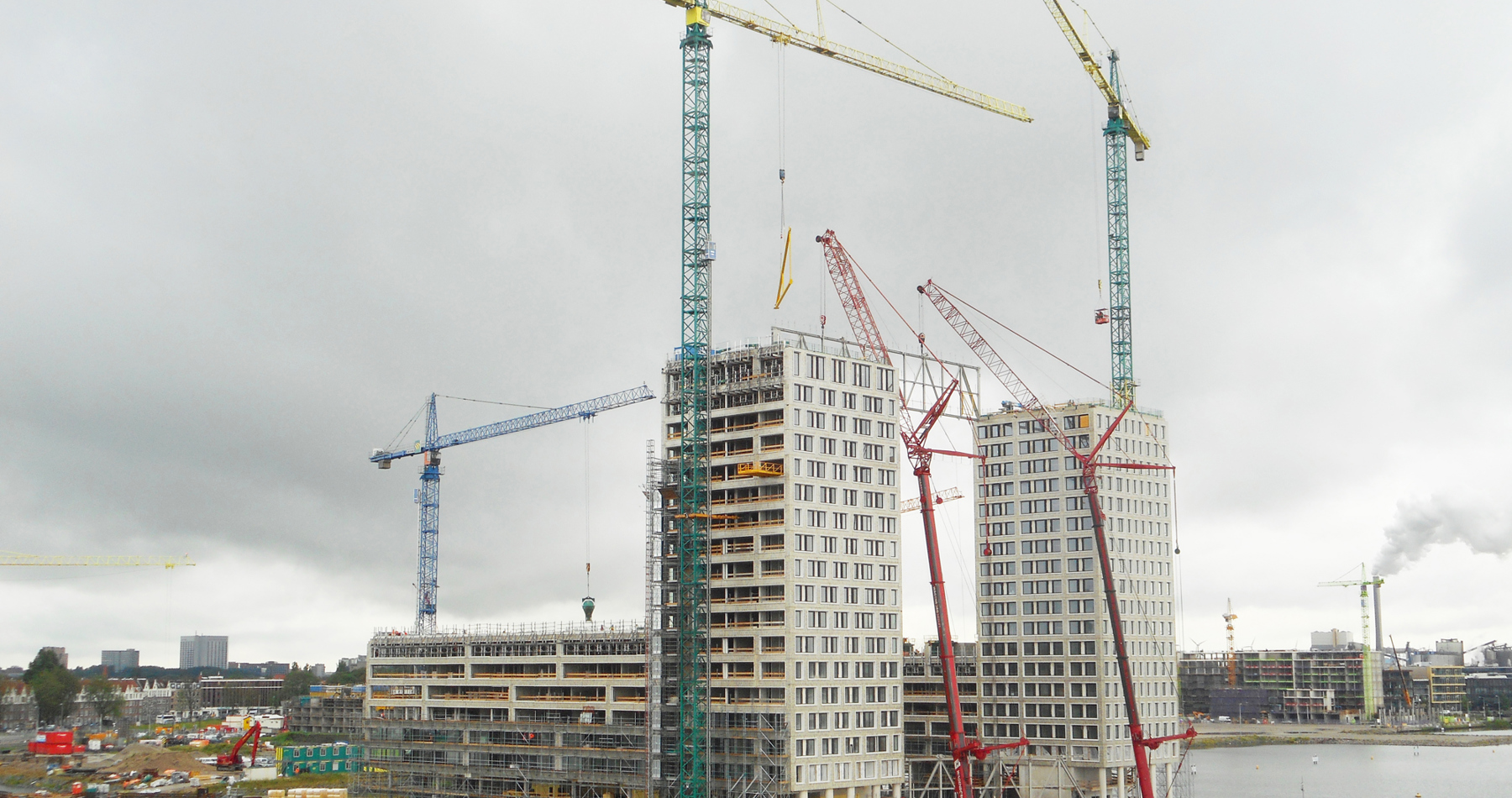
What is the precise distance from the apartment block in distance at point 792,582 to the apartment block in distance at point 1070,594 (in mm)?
38292

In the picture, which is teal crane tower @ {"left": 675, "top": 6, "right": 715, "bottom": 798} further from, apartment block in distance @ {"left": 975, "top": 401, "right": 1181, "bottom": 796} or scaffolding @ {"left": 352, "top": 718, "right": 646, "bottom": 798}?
apartment block in distance @ {"left": 975, "top": 401, "right": 1181, "bottom": 796}

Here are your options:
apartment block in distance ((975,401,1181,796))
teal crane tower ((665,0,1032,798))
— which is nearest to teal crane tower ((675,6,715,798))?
teal crane tower ((665,0,1032,798))

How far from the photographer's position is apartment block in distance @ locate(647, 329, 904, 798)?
420ft

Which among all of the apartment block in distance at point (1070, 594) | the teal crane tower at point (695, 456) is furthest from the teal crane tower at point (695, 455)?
the apartment block in distance at point (1070, 594)

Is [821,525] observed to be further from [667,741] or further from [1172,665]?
[1172,665]

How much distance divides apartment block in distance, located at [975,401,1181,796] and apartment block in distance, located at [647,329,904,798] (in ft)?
126

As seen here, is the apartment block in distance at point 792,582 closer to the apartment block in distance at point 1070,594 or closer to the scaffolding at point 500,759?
the scaffolding at point 500,759

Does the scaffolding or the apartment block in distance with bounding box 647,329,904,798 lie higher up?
the apartment block in distance with bounding box 647,329,904,798

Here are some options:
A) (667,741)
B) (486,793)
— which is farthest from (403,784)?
(667,741)

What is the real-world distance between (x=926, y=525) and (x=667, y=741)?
3608 cm

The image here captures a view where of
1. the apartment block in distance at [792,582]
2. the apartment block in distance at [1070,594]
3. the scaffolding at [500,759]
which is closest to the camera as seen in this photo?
the apartment block in distance at [792,582]

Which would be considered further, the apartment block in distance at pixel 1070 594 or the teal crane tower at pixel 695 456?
the apartment block in distance at pixel 1070 594

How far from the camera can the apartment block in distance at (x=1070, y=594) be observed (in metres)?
166

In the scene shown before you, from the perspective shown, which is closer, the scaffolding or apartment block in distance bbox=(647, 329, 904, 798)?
apartment block in distance bbox=(647, 329, 904, 798)
